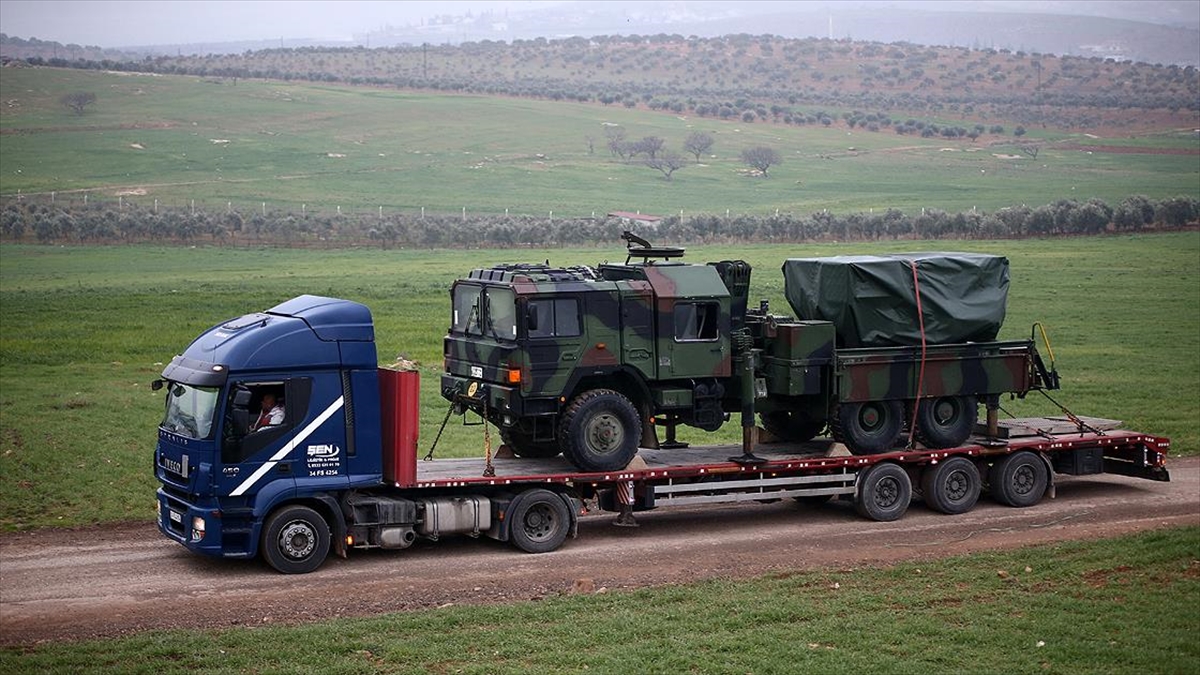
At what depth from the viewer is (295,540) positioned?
17.3 meters

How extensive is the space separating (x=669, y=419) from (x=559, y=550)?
3057 millimetres

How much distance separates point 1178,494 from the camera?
22.5m

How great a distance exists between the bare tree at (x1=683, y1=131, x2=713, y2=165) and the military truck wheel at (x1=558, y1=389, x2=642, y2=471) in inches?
3758

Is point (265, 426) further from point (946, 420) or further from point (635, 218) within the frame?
point (635, 218)

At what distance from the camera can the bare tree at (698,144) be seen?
114438 millimetres

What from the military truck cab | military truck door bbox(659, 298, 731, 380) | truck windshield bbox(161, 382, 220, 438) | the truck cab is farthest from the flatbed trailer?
truck windshield bbox(161, 382, 220, 438)

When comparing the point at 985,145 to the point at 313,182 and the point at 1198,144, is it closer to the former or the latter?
the point at 1198,144

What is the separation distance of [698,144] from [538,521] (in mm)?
98350

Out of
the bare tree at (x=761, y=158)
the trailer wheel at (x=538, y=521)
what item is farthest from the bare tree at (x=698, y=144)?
the trailer wheel at (x=538, y=521)

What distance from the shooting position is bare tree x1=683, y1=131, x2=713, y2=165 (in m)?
114

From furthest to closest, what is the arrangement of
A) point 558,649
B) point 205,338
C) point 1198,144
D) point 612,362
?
1. point 1198,144
2. point 612,362
3. point 205,338
4. point 558,649

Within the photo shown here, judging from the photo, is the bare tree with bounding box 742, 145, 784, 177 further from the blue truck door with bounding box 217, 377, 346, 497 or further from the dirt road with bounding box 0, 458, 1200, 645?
the blue truck door with bounding box 217, 377, 346, 497

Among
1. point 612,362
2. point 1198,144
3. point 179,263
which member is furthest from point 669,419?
point 1198,144

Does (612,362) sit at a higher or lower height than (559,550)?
higher
